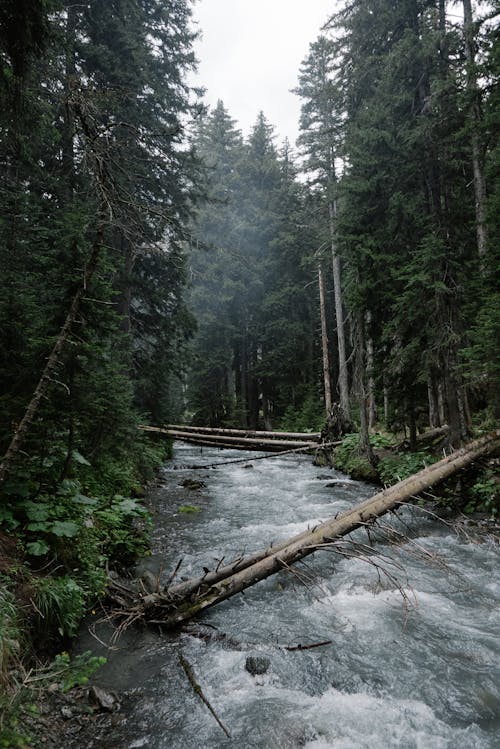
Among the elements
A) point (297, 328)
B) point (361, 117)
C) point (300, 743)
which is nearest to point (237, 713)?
point (300, 743)

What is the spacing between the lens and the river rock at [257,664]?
3754 mm

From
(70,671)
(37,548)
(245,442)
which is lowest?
(70,671)

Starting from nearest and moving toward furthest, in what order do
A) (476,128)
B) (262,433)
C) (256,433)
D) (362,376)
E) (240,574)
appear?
(240,574) → (476,128) → (362,376) → (256,433) → (262,433)

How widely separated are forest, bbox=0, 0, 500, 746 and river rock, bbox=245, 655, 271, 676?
179 cm

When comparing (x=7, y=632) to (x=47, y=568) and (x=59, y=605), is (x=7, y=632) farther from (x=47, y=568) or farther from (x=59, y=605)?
(x=47, y=568)

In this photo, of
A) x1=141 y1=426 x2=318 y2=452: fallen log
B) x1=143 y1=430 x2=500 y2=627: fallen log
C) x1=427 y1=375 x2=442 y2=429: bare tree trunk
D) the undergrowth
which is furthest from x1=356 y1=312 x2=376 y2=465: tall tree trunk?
the undergrowth

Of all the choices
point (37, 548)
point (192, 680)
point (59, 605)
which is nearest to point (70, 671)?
point (59, 605)

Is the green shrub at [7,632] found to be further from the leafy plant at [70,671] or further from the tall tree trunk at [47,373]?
the tall tree trunk at [47,373]

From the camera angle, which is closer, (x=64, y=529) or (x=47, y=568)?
(x=47, y=568)

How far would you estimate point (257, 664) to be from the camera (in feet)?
12.6

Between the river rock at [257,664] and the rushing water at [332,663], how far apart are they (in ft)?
0.20

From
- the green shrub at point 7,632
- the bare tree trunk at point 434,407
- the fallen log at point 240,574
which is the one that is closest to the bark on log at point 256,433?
the bare tree trunk at point 434,407

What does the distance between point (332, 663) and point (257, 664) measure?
0.76 m

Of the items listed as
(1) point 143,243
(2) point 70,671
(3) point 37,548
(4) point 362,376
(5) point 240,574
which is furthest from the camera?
(1) point 143,243
